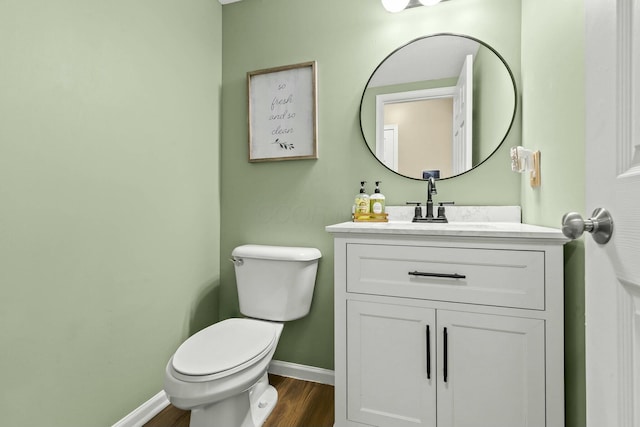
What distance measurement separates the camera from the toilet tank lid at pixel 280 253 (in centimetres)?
155

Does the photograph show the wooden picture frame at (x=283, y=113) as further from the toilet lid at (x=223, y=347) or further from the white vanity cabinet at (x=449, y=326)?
the toilet lid at (x=223, y=347)

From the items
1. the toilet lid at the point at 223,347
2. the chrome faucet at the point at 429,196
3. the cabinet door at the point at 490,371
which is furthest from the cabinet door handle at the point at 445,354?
the toilet lid at the point at 223,347

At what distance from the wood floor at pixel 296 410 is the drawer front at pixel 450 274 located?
2.26 feet

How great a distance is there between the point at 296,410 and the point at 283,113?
157 centimetres

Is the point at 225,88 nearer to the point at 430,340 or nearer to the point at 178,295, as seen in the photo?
the point at 178,295

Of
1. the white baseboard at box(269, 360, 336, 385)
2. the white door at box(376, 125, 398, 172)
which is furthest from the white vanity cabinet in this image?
the white door at box(376, 125, 398, 172)

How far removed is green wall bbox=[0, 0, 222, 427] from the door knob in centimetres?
144

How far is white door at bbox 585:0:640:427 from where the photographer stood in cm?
41

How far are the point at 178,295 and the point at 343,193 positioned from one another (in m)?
1.02

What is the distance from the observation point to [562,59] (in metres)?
1.02

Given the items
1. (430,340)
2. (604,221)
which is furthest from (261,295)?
(604,221)

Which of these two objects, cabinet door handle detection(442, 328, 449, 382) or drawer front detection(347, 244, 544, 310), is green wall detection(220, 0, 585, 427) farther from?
cabinet door handle detection(442, 328, 449, 382)

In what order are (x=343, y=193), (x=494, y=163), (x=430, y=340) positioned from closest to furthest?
(x=430, y=340) < (x=494, y=163) < (x=343, y=193)

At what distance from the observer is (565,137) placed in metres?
1.00
